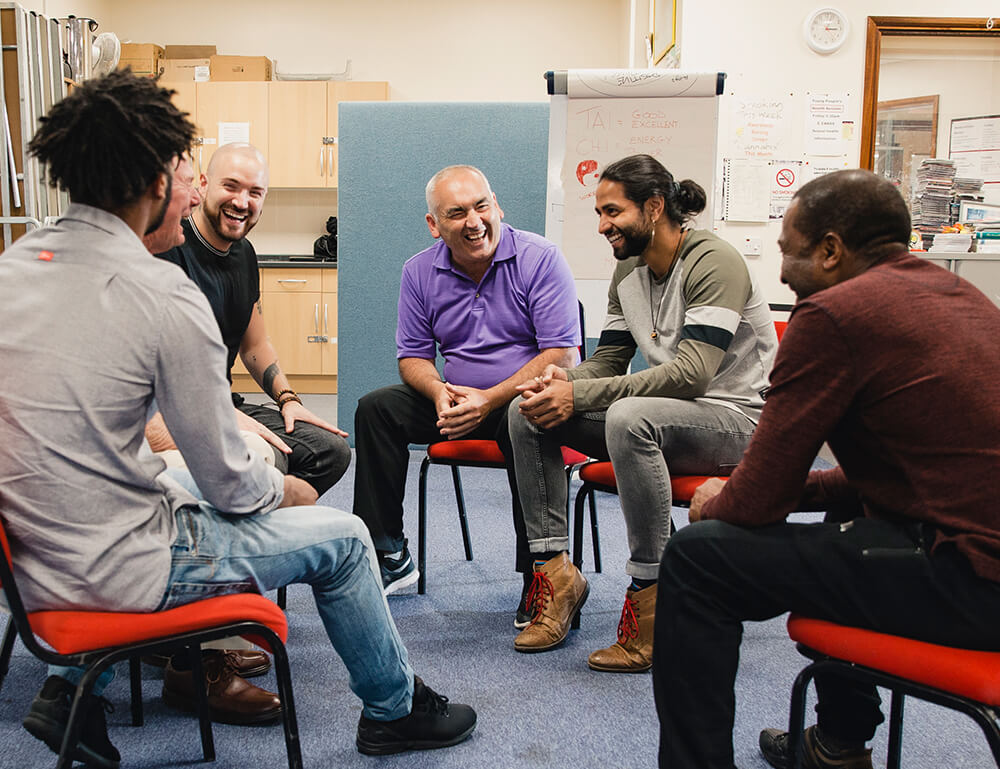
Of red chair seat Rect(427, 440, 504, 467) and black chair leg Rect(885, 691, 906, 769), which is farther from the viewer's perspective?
red chair seat Rect(427, 440, 504, 467)

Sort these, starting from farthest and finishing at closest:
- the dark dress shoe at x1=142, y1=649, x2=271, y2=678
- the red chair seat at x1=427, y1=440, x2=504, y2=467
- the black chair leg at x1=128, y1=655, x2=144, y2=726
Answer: the red chair seat at x1=427, y1=440, x2=504, y2=467 < the dark dress shoe at x1=142, y1=649, x2=271, y2=678 < the black chair leg at x1=128, y1=655, x2=144, y2=726

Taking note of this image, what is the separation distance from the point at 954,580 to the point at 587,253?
7.90 ft

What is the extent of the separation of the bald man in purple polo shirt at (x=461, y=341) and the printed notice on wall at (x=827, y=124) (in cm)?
270

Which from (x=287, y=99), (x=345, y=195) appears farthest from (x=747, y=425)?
(x=287, y=99)

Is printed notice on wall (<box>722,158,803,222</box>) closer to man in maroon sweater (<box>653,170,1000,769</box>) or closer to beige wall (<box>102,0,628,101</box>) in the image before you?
beige wall (<box>102,0,628,101</box>)

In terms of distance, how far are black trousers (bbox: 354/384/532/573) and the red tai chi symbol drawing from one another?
289 cm

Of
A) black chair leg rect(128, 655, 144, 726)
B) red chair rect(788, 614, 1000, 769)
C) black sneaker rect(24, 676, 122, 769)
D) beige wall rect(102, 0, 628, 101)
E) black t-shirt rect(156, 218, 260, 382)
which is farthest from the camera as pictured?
beige wall rect(102, 0, 628, 101)

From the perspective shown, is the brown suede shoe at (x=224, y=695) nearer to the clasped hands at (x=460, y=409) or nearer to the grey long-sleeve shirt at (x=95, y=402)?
the grey long-sleeve shirt at (x=95, y=402)

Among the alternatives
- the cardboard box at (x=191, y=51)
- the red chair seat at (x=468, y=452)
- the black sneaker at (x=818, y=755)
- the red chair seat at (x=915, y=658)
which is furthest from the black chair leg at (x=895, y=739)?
the cardboard box at (x=191, y=51)

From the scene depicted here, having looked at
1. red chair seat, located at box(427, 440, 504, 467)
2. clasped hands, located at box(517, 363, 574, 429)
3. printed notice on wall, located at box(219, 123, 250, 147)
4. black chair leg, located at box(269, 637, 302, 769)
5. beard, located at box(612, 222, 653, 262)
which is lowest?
black chair leg, located at box(269, 637, 302, 769)

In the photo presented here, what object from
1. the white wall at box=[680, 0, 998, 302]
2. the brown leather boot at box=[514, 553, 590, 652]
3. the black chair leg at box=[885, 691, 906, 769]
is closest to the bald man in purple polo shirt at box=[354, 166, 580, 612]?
the brown leather boot at box=[514, 553, 590, 652]

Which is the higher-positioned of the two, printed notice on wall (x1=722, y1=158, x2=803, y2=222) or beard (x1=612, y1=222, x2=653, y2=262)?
printed notice on wall (x1=722, y1=158, x2=803, y2=222)

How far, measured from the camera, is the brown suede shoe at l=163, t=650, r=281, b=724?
5.44ft

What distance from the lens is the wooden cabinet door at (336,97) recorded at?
6129 millimetres
